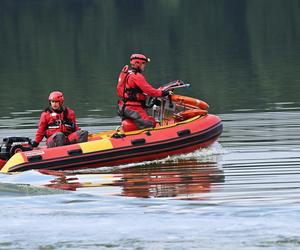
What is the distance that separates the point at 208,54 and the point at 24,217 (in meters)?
37.3

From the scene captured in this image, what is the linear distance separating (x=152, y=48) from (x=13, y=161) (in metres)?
40.2

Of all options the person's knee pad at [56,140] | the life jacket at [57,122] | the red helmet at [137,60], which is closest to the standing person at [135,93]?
the red helmet at [137,60]

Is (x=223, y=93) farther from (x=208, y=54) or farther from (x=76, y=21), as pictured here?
(x=76, y=21)

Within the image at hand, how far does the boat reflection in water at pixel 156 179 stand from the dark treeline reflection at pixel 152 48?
8664 mm

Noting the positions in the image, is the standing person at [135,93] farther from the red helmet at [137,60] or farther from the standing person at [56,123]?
the standing person at [56,123]

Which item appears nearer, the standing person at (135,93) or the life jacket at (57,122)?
the life jacket at (57,122)

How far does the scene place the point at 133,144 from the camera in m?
21.5

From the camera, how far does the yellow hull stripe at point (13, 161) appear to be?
→ 20.6 m

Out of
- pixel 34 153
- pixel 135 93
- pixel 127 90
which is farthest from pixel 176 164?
pixel 34 153

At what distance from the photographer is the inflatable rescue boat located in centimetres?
2086

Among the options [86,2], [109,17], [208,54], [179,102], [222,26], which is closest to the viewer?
[179,102]

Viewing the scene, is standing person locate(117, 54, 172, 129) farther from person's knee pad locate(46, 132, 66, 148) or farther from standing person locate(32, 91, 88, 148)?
person's knee pad locate(46, 132, 66, 148)

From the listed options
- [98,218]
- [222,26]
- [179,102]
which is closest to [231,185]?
[98,218]

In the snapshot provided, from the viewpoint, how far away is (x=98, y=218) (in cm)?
1545
